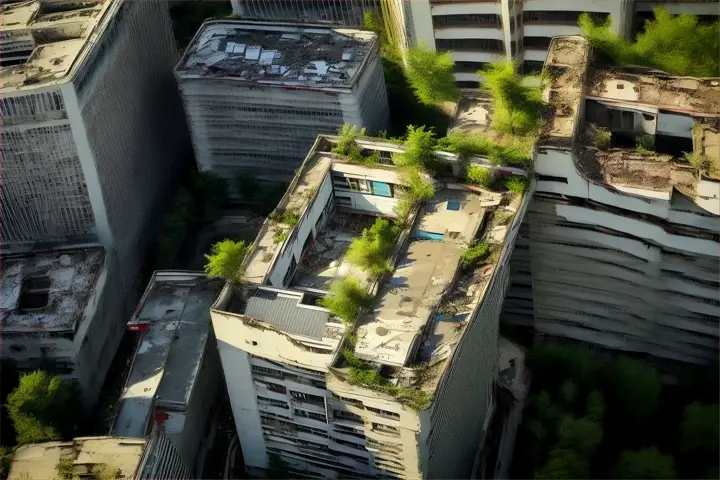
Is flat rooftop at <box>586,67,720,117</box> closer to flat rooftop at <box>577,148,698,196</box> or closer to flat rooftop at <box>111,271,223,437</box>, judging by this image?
flat rooftop at <box>577,148,698,196</box>

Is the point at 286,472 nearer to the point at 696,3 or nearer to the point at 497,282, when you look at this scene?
the point at 497,282

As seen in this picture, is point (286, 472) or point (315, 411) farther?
point (286, 472)

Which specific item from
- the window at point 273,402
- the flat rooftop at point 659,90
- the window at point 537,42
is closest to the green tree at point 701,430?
the flat rooftop at point 659,90

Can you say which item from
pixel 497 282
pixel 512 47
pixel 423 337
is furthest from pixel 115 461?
pixel 512 47

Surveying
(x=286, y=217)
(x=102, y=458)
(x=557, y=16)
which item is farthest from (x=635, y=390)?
(x=102, y=458)

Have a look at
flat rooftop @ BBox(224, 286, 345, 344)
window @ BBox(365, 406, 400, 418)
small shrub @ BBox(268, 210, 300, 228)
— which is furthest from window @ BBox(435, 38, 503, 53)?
window @ BBox(365, 406, 400, 418)

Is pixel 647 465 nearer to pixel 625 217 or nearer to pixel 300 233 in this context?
pixel 625 217

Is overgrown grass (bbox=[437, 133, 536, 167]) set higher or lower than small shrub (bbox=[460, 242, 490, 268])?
higher

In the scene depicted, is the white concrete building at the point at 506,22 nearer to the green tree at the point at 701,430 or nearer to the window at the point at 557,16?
the window at the point at 557,16
